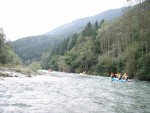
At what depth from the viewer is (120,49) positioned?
271 ft

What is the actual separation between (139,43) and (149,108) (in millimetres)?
46759

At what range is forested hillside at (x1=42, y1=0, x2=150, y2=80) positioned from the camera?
6100 cm

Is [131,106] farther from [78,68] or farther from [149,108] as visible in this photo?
[78,68]

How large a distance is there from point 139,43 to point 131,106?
46.3m

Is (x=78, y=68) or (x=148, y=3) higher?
(x=148, y=3)

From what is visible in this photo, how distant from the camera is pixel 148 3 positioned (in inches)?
2459

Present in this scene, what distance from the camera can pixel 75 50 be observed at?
410 feet

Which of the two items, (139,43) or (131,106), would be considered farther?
(139,43)

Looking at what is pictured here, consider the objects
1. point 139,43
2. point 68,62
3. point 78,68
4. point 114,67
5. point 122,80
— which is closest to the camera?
point 122,80

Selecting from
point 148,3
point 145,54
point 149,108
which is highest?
point 148,3

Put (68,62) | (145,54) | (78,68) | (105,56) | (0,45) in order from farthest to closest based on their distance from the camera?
(68,62) → (78,68) → (105,56) → (0,45) → (145,54)

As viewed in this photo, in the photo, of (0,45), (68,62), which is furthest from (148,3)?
(68,62)

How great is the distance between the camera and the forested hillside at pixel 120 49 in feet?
200

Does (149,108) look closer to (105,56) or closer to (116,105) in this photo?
(116,105)
